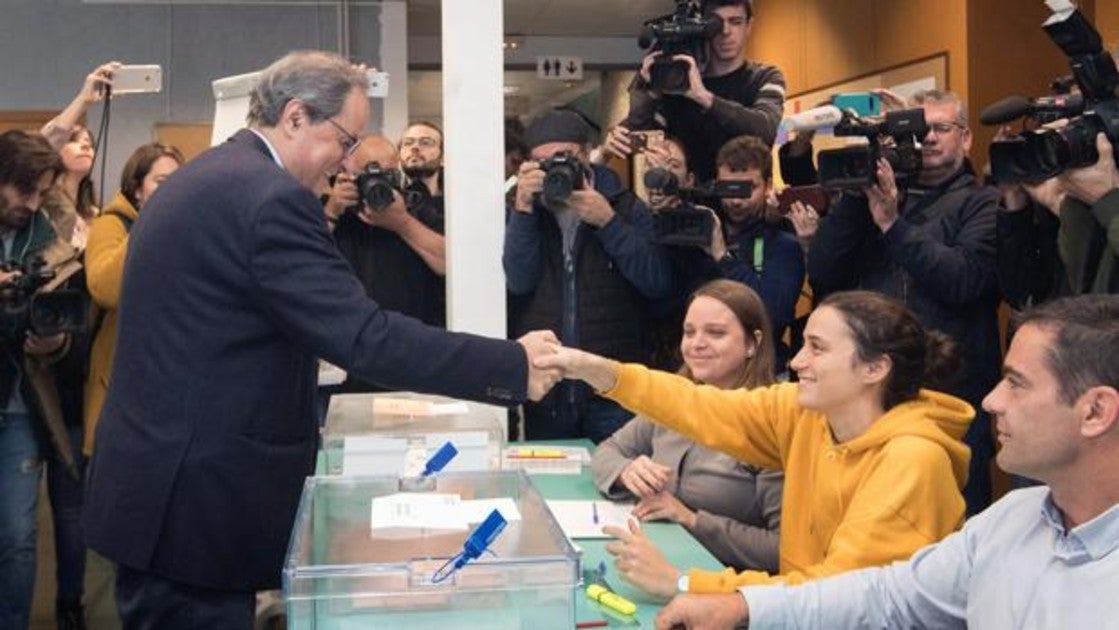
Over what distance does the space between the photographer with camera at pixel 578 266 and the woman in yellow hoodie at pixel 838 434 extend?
3.20 feet

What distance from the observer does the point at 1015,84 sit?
489 centimetres

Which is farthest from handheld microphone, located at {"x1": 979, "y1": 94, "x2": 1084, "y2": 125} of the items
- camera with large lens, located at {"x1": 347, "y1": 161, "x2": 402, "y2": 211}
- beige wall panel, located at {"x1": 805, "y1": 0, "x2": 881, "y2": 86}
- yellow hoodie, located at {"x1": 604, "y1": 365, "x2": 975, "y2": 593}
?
beige wall panel, located at {"x1": 805, "y1": 0, "x2": 881, "y2": 86}

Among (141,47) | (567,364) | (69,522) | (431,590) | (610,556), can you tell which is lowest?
(69,522)

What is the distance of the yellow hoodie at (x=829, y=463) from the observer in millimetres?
1970

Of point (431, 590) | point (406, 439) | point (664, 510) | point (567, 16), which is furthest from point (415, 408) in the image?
point (567, 16)

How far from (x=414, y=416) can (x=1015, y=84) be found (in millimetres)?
3190

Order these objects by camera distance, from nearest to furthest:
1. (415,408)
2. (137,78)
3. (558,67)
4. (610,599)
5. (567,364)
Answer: (610,599), (567,364), (415,408), (137,78), (558,67)

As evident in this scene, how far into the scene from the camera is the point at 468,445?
8.03ft

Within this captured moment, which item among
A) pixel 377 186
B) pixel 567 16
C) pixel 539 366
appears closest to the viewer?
pixel 539 366

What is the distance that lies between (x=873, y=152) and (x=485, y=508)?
1683 millimetres

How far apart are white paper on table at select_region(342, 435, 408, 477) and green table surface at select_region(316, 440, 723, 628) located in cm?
7

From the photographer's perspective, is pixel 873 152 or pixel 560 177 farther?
pixel 560 177

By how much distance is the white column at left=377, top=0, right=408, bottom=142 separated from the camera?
7.87m

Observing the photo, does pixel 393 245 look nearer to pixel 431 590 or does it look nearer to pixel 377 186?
pixel 377 186
